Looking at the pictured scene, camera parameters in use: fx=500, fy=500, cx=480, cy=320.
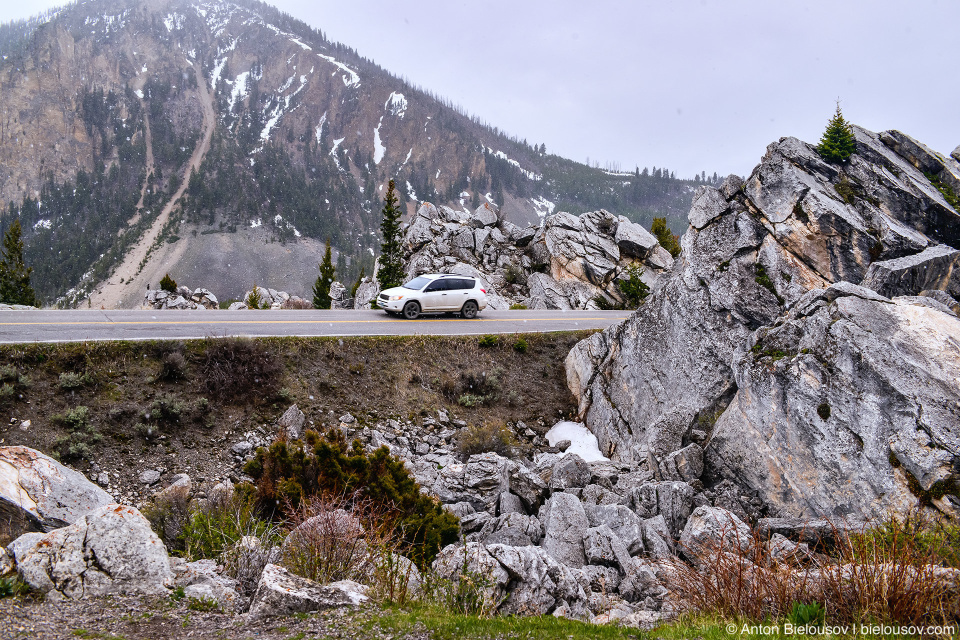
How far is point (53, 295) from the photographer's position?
4815 inches

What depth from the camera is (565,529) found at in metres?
9.59

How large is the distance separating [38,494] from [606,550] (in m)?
9.00

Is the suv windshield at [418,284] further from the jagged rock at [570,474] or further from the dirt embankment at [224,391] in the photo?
the jagged rock at [570,474]

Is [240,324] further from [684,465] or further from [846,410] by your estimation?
[846,410]

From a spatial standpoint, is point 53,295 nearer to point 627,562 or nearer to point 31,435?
point 31,435

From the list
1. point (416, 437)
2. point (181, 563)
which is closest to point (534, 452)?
point (416, 437)

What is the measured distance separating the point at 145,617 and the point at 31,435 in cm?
1010

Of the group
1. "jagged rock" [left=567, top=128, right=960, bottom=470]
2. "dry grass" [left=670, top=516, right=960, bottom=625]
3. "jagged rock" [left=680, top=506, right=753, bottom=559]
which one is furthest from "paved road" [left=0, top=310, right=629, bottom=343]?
"dry grass" [left=670, top=516, right=960, bottom=625]

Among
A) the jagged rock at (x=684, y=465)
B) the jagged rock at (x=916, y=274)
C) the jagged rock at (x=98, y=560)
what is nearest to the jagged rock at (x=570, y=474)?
the jagged rock at (x=684, y=465)

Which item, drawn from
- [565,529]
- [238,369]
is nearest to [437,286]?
[238,369]

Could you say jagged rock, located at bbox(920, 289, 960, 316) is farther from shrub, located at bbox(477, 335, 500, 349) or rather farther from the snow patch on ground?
shrub, located at bbox(477, 335, 500, 349)

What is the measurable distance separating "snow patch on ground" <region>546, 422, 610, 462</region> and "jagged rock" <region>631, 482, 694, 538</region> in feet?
19.9

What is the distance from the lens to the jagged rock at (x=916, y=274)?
13734 mm

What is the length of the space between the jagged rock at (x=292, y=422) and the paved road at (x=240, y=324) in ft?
12.0
